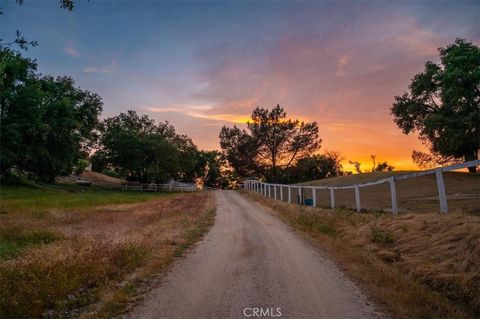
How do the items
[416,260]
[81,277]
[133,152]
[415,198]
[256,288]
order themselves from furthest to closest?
[133,152] → [415,198] → [416,260] → [81,277] → [256,288]

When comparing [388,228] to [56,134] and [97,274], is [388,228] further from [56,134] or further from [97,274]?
[56,134]

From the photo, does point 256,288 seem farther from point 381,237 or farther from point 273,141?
point 273,141

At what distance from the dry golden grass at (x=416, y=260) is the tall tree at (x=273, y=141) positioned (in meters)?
48.8

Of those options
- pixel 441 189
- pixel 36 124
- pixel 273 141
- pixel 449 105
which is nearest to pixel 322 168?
pixel 273 141

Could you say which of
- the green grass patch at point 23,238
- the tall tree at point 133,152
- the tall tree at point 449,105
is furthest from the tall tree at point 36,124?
the tall tree at point 449,105

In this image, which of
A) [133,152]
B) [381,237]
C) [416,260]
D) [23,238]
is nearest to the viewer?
[416,260]

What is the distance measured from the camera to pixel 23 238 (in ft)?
38.2

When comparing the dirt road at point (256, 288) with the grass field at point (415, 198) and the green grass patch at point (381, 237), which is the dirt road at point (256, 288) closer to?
the green grass patch at point (381, 237)

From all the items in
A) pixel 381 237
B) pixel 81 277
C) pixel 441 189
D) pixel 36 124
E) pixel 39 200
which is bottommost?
pixel 81 277

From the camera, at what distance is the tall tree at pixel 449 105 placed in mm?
37688

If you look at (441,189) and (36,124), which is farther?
(36,124)

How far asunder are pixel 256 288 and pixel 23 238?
9.55 m

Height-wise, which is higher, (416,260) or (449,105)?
(449,105)

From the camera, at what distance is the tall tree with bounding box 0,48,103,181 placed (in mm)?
32844
